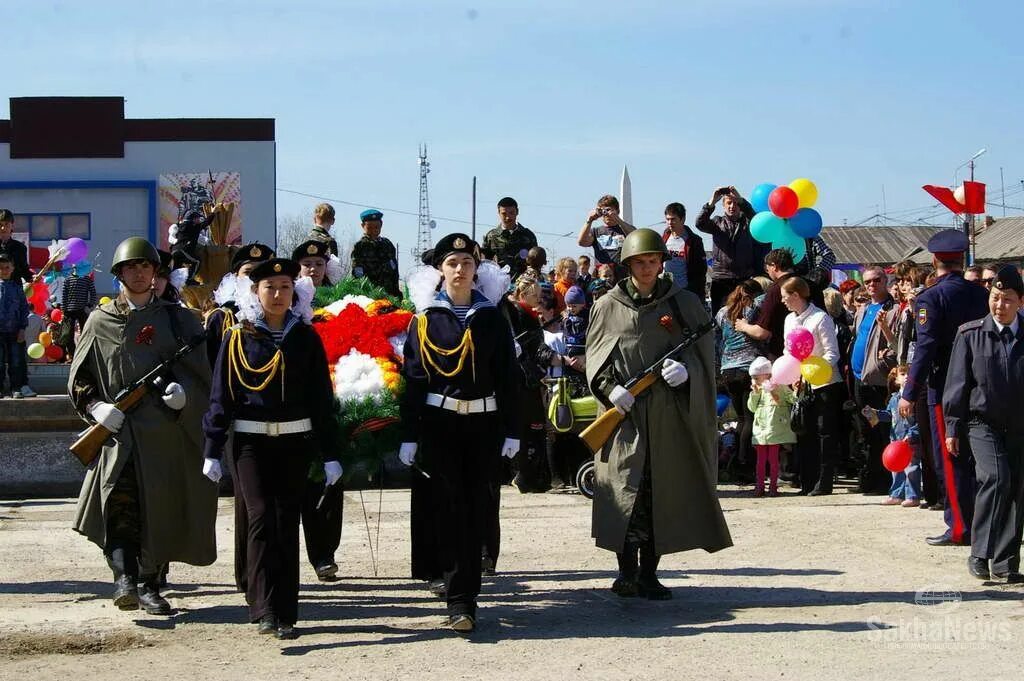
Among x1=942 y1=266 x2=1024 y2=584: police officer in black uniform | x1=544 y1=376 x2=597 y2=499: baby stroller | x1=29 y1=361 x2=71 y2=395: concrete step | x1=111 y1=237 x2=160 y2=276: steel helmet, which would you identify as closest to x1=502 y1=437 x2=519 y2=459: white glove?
x1=111 y1=237 x2=160 y2=276: steel helmet

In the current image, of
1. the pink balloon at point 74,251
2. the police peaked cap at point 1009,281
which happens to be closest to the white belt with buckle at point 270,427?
the police peaked cap at point 1009,281

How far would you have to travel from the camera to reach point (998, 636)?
718 cm

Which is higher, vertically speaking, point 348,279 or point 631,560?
point 348,279

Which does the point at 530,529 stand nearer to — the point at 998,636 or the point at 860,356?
the point at 860,356

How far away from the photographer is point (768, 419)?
12.8 m

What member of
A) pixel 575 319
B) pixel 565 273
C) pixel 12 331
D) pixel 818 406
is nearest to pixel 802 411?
pixel 818 406

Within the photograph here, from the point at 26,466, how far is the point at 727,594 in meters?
8.47

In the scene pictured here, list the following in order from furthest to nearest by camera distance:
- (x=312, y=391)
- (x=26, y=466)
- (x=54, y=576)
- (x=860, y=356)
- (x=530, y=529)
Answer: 1. (x=26, y=466)
2. (x=860, y=356)
3. (x=530, y=529)
4. (x=54, y=576)
5. (x=312, y=391)

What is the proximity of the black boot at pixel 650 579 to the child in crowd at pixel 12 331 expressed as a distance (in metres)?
9.15

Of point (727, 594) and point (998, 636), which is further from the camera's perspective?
point (727, 594)

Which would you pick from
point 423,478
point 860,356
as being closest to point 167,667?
point 423,478

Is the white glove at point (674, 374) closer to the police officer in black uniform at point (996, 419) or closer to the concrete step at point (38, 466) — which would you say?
the police officer in black uniform at point (996, 419)

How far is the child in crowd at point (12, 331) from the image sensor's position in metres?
15.2

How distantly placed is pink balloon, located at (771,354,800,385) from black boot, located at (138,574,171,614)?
6456 mm
